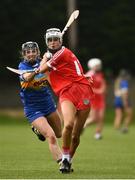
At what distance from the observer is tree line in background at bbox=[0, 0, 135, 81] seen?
50.3 m

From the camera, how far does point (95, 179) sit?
12438mm

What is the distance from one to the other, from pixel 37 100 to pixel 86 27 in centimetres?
4063

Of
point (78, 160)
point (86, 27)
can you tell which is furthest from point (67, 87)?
point (86, 27)

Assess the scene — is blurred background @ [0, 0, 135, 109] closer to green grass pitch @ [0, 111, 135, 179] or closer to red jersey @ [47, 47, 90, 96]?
green grass pitch @ [0, 111, 135, 179]

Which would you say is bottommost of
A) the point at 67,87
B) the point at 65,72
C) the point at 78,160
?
the point at 78,160

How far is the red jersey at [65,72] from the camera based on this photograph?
13.8 m

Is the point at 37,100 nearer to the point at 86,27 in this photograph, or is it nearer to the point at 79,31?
the point at 79,31

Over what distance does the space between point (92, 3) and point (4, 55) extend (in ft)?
28.2

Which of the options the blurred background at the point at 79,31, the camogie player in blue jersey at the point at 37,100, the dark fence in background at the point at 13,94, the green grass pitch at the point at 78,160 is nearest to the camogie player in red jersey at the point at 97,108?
the green grass pitch at the point at 78,160

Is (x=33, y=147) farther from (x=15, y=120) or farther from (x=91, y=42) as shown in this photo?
(x=91, y=42)

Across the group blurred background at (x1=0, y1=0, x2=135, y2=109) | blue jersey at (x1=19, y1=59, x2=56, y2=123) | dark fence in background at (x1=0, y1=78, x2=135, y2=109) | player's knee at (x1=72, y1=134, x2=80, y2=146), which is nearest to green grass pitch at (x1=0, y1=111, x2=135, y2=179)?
player's knee at (x1=72, y1=134, x2=80, y2=146)

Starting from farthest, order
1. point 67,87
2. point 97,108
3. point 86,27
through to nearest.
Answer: point 86,27 < point 97,108 < point 67,87

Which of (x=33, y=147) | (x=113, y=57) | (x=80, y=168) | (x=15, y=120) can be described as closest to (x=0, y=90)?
(x=113, y=57)

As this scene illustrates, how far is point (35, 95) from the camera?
1418 cm
